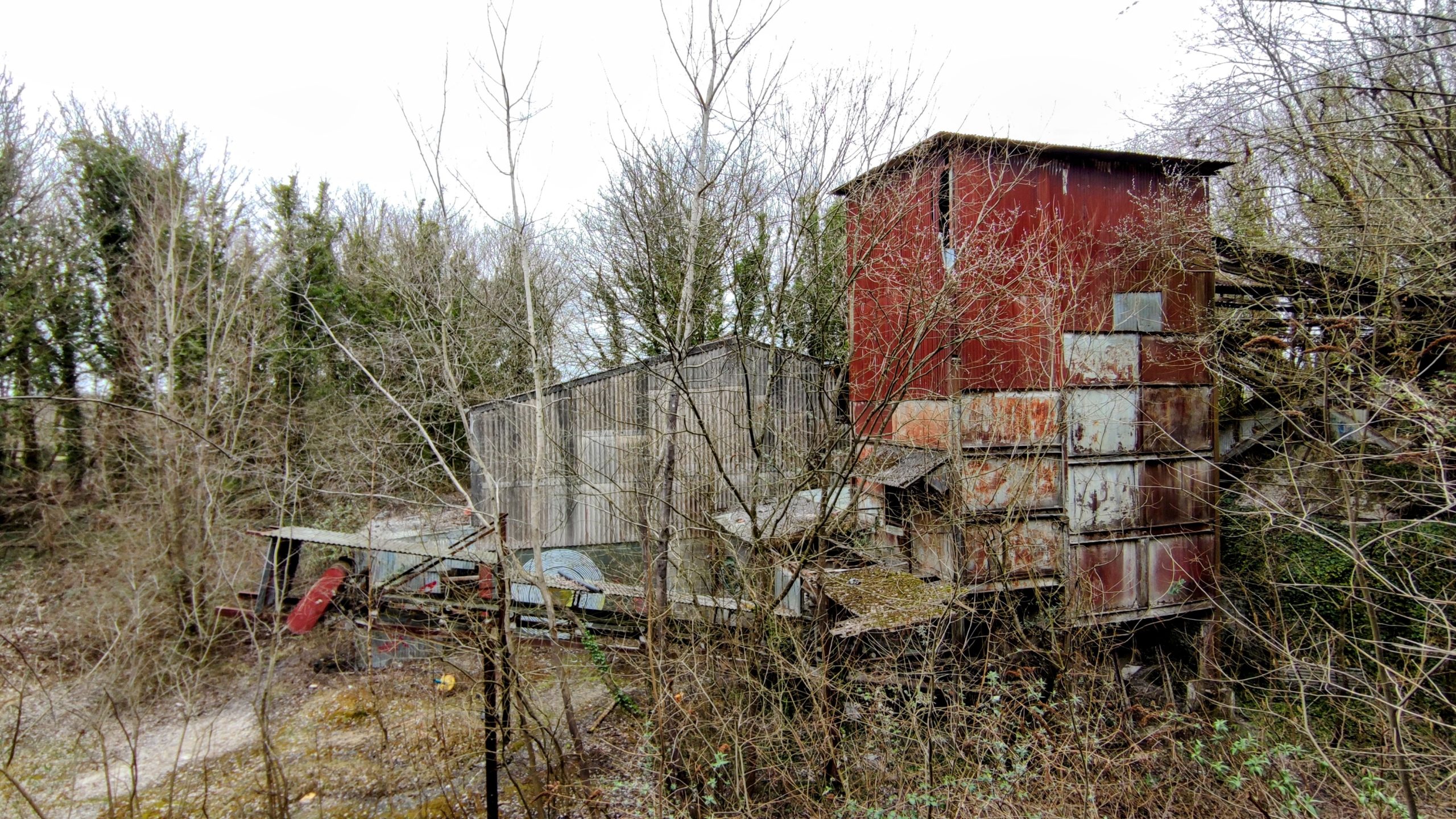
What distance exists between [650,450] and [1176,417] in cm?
595

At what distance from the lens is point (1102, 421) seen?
7078 millimetres

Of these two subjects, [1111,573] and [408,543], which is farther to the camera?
[408,543]

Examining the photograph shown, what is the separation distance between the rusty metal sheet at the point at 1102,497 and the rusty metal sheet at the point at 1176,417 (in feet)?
1.40

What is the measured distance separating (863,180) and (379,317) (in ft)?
47.1

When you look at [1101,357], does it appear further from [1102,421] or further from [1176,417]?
[1176,417]

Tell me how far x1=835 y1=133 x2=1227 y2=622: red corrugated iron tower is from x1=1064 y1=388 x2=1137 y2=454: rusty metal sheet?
0.05ft

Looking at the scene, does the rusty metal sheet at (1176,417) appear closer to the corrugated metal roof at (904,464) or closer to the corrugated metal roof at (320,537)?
the corrugated metal roof at (904,464)

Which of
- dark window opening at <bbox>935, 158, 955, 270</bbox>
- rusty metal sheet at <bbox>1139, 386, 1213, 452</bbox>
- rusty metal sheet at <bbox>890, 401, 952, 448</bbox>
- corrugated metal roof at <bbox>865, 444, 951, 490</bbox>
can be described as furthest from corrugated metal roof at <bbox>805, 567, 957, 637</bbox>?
rusty metal sheet at <bbox>1139, 386, 1213, 452</bbox>

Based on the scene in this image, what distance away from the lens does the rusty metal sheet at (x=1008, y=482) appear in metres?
6.66

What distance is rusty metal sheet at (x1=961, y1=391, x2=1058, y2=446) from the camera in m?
6.80

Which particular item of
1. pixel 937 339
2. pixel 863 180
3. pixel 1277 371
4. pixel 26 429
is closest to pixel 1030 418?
pixel 937 339

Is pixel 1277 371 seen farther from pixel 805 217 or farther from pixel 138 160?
pixel 138 160

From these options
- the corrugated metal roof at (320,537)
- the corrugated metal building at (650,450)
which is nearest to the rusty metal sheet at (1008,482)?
the corrugated metal building at (650,450)

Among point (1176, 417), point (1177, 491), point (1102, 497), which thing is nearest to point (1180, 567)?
point (1177, 491)
